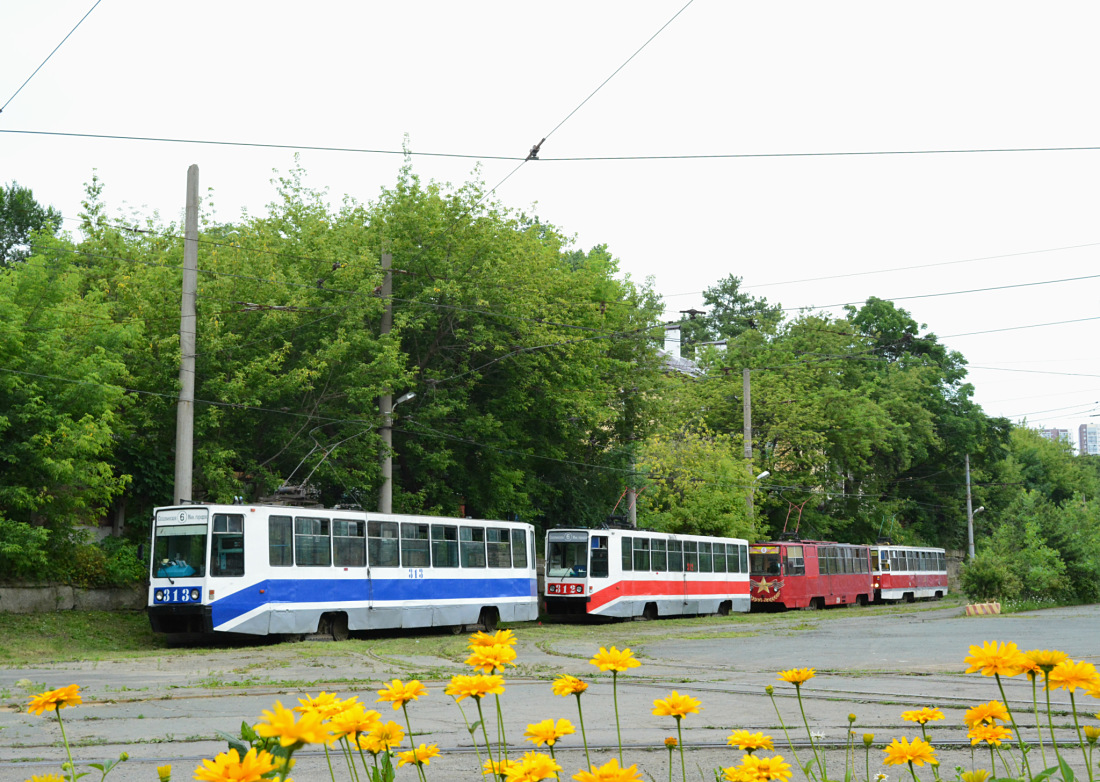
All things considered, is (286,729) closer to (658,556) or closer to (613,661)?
(613,661)

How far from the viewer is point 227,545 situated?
22000 millimetres

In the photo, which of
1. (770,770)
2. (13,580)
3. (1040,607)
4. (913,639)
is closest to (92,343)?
(13,580)

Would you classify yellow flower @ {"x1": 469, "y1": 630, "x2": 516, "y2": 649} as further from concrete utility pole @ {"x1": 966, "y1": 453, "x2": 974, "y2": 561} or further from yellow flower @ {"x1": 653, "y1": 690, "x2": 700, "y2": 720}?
concrete utility pole @ {"x1": 966, "y1": 453, "x2": 974, "y2": 561}

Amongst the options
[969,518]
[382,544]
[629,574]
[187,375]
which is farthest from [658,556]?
[969,518]

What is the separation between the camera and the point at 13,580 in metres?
22.7

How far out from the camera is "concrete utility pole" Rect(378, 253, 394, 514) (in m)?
28.4

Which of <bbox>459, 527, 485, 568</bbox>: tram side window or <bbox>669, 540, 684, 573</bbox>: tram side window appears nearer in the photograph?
<bbox>459, 527, 485, 568</bbox>: tram side window

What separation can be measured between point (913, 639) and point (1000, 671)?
21904 millimetres

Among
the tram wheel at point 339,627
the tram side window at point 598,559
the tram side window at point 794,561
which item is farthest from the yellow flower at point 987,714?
the tram side window at point 794,561

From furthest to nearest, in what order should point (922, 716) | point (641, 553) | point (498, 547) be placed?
point (641, 553)
point (498, 547)
point (922, 716)

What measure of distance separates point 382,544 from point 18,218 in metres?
33.5

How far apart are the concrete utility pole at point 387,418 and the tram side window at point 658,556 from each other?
9.51 meters

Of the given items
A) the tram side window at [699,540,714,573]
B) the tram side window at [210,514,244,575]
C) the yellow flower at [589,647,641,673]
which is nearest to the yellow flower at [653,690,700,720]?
the yellow flower at [589,647,641,673]

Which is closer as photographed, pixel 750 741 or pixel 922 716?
pixel 750 741
